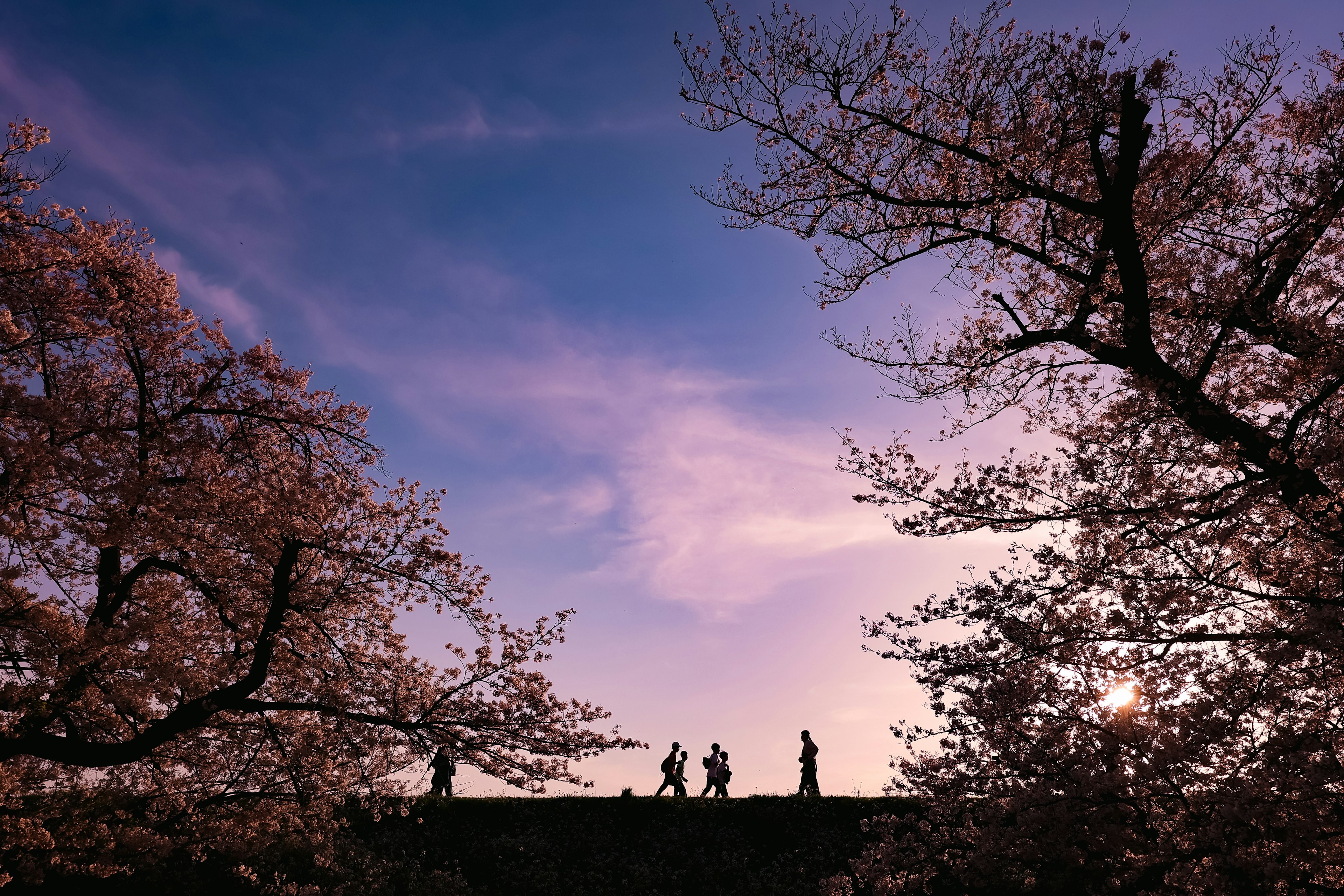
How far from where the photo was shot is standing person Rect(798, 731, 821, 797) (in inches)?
792

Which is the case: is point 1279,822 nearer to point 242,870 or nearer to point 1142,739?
point 1142,739

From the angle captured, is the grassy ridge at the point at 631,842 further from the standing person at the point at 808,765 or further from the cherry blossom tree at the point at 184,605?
the cherry blossom tree at the point at 184,605

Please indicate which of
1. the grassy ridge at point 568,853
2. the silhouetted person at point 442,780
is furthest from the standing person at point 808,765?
the silhouetted person at point 442,780

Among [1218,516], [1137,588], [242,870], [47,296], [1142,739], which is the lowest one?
[242,870]

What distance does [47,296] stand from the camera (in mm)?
9656

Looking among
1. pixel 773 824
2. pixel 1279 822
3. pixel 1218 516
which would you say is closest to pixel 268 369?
pixel 1218 516

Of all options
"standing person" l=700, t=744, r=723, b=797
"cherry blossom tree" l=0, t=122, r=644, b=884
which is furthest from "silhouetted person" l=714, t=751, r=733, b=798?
"cherry blossom tree" l=0, t=122, r=644, b=884

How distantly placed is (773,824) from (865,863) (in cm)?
801

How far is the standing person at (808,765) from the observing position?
66.0 feet

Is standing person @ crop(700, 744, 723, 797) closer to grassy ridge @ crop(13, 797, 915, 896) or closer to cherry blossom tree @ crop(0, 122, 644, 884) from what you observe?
grassy ridge @ crop(13, 797, 915, 896)

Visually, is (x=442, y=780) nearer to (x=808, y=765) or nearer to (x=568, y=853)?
(x=568, y=853)

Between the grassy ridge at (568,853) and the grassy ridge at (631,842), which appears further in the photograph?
the grassy ridge at (631,842)

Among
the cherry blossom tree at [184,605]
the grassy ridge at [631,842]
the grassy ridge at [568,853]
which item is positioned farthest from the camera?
the grassy ridge at [631,842]

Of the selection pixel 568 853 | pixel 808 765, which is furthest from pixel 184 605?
pixel 808 765
